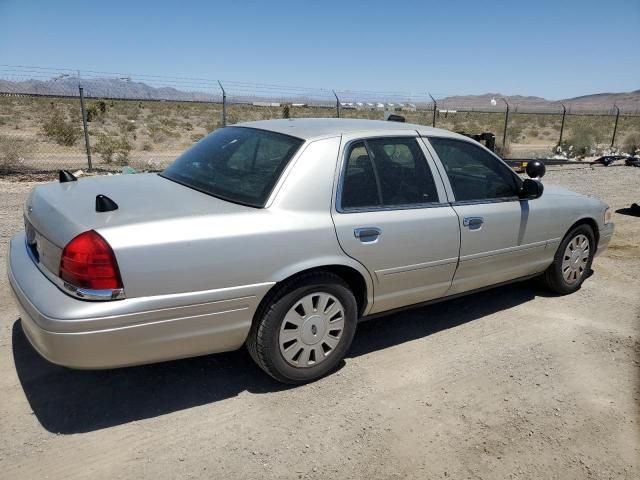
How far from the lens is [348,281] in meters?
3.56

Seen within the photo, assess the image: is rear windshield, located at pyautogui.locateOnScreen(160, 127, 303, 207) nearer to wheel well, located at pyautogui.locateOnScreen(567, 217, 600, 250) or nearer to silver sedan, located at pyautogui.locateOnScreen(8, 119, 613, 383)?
silver sedan, located at pyautogui.locateOnScreen(8, 119, 613, 383)

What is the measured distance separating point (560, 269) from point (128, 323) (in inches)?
156

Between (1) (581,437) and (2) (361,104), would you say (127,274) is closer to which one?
(1) (581,437)

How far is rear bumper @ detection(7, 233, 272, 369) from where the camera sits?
2.62m

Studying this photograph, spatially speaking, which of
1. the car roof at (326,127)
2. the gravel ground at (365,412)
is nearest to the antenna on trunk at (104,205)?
the gravel ground at (365,412)

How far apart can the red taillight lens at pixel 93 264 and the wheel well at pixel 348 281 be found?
2.84 feet

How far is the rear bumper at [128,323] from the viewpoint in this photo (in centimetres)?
262

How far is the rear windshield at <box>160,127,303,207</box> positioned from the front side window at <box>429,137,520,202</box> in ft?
4.06

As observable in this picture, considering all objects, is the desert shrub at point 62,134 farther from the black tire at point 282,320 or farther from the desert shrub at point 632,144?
the desert shrub at point 632,144

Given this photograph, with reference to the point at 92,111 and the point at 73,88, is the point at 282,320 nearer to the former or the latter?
the point at 73,88

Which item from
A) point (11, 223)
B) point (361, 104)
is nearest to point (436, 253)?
A: point (11, 223)

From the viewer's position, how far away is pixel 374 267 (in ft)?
11.5

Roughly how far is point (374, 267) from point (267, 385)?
1023mm

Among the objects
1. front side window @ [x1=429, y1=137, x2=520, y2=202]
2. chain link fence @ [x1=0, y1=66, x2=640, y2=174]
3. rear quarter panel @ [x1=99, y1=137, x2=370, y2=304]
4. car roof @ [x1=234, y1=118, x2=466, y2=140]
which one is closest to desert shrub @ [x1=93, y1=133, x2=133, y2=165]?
chain link fence @ [x1=0, y1=66, x2=640, y2=174]
